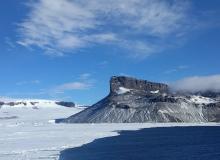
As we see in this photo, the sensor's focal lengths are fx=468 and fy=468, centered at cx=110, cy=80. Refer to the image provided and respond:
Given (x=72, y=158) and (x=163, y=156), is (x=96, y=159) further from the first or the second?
(x=163, y=156)

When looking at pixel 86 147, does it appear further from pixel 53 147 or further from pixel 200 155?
pixel 200 155

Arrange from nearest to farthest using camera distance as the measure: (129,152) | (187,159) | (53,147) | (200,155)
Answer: (187,159), (200,155), (129,152), (53,147)

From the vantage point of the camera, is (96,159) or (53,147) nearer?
(96,159)

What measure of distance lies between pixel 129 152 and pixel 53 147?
54.1 feet

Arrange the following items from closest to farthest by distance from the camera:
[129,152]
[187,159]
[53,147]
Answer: [187,159]
[129,152]
[53,147]

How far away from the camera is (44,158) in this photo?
67.3 metres

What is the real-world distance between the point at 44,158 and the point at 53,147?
1729 centimetres

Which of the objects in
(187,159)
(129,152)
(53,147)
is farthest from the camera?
(53,147)

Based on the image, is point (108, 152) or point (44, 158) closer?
point (44, 158)

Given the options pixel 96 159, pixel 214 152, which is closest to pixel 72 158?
pixel 96 159

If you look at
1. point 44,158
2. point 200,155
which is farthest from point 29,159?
point 200,155

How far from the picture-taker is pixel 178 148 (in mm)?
78688

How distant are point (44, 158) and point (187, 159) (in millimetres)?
20327

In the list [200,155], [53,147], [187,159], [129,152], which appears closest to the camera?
[187,159]
